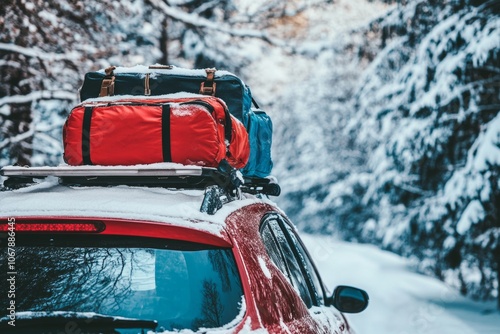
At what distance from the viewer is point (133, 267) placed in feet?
7.77

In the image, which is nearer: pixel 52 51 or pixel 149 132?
pixel 149 132

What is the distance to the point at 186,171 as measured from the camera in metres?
2.53

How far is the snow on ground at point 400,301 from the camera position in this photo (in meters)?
11.1

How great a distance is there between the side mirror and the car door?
0.26ft

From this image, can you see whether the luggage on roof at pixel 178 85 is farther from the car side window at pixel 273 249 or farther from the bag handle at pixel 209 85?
the car side window at pixel 273 249

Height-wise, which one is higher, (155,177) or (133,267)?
(155,177)

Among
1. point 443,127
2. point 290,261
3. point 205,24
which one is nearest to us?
point 290,261

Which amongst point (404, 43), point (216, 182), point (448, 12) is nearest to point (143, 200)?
point (216, 182)

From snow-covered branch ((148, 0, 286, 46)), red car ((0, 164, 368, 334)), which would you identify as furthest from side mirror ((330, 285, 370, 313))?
snow-covered branch ((148, 0, 286, 46))

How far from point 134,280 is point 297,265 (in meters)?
1.38

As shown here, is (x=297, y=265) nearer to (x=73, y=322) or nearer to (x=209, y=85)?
(x=209, y=85)

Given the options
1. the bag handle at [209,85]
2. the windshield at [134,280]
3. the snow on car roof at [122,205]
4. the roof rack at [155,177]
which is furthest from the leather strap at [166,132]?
the bag handle at [209,85]

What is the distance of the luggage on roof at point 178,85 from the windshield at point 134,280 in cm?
162

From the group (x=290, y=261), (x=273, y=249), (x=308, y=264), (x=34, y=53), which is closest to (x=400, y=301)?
(x=34, y=53)
